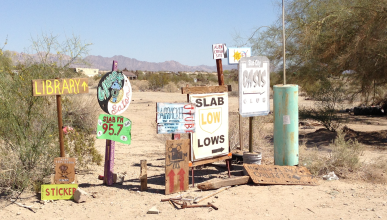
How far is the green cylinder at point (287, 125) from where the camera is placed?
6.91 metres

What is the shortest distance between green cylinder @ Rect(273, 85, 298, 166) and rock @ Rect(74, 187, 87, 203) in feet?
11.5

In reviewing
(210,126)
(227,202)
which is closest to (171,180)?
(227,202)

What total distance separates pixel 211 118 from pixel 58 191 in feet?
9.17

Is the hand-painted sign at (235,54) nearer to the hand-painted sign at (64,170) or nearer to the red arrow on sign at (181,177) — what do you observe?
the red arrow on sign at (181,177)

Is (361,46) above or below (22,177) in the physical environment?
above

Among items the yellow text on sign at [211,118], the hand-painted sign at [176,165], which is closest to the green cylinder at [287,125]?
the yellow text on sign at [211,118]

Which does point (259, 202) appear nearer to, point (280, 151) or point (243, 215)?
point (243, 215)

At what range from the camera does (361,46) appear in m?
10.3

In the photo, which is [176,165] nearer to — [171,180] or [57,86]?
[171,180]

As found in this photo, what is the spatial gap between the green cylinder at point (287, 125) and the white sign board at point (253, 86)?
0.33m

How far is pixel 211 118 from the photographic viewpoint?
6.71m

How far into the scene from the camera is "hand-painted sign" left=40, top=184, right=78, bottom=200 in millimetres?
5688

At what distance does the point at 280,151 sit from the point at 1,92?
196 inches

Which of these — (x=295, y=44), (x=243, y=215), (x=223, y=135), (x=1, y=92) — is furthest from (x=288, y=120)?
(x=295, y=44)
